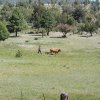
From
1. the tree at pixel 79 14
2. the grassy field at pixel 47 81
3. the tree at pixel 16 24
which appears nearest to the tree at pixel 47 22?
the tree at pixel 16 24

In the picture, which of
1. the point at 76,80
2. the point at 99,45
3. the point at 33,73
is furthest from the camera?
the point at 99,45

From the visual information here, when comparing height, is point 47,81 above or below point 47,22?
above

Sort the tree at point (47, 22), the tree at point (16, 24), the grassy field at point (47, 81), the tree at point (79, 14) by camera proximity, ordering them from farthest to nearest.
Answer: the tree at point (79, 14) < the tree at point (47, 22) < the tree at point (16, 24) < the grassy field at point (47, 81)

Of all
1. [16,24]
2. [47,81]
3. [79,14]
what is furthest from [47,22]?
[47,81]

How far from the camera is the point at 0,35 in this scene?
87938 mm

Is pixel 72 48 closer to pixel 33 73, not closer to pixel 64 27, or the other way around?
pixel 64 27

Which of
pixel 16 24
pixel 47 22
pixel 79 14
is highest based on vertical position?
pixel 16 24

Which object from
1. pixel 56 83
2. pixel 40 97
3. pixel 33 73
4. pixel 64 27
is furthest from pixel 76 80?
pixel 64 27

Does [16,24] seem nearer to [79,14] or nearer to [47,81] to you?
[79,14]

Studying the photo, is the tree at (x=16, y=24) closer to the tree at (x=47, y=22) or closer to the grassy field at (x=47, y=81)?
the tree at (x=47, y=22)

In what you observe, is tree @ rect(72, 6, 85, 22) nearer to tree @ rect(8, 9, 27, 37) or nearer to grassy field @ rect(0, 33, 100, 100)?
tree @ rect(8, 9, 27, 37)

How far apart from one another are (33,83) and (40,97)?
7399 millimetres

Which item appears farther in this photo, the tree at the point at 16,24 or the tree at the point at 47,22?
the tree at the point at 47,22

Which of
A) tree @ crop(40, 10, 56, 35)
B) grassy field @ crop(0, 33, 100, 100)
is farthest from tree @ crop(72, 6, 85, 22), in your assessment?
grassy field @ crop(0, 33, 100, 100)
